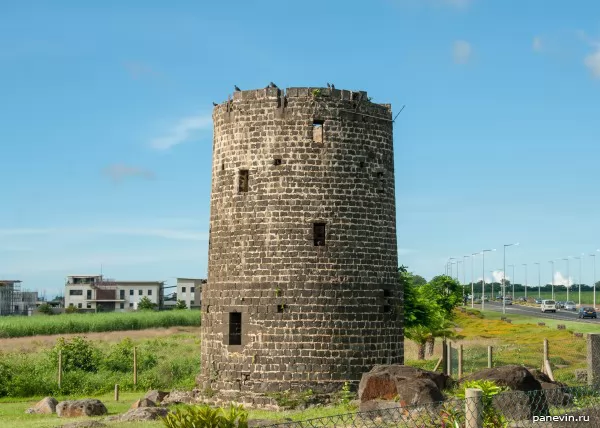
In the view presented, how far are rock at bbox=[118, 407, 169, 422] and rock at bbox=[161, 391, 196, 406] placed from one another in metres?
3.46

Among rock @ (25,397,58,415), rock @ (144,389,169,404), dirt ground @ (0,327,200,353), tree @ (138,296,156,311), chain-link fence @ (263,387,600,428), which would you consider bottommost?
dirt ground @ (0,327,200,353)

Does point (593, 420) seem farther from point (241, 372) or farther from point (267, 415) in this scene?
point (241, 372)

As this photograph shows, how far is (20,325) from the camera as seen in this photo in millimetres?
77312

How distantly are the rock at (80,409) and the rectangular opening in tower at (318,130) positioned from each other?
34.8ft

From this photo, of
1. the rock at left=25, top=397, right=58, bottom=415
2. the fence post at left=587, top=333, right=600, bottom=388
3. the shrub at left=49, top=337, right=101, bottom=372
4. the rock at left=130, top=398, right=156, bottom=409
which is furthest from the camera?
the shrub at left=49, top=337, right=101, bottom=372

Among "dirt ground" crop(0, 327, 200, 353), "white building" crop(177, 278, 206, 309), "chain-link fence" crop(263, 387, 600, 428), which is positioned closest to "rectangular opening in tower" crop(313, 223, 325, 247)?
"chain-link fence" crop(263, 387, 600, 428)

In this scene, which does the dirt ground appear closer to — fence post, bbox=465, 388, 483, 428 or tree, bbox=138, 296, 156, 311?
fence post, bbox=465, 388, 483, 428

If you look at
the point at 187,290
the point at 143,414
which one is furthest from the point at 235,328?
the point at 187,290

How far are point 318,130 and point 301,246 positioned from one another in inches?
143

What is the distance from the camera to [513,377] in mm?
21000

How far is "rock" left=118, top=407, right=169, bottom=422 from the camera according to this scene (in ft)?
77.4

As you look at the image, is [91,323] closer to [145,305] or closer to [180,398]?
[145,305]

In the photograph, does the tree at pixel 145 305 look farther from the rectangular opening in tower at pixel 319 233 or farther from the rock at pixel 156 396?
the rectangular opening in tower at pixel 319 233

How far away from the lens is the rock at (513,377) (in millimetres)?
20828
